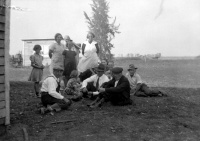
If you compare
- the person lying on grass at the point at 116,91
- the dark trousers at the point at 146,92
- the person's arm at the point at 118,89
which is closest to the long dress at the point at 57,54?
the person lying on grass at the point at 116,91

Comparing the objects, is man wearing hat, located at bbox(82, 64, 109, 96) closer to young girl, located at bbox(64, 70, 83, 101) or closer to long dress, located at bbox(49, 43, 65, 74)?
young girl, located at bbox(64, 70, 83, 101)

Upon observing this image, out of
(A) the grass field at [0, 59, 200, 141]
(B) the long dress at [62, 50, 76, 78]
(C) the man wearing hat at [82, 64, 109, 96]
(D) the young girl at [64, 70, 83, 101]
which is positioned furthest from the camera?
(B) the long dress at [62, 50, 76, 78]

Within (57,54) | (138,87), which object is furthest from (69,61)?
(138,87)

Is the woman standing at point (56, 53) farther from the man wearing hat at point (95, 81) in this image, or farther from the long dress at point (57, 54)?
the man wearing hat at point (95, 81)

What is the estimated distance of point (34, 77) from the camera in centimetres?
782

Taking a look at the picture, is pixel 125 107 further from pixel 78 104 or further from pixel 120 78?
pixel 78 104

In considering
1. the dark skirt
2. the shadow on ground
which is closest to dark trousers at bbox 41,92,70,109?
the shadow on ground

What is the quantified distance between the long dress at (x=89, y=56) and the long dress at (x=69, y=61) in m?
0.30

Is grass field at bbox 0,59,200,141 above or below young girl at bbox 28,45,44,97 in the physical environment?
below

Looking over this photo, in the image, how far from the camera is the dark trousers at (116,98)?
6648mm

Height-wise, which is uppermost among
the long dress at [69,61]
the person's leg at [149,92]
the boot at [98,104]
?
the long dress at [69,61]

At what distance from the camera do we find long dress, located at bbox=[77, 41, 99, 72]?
27.4 feet

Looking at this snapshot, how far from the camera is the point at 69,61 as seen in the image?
830 cm

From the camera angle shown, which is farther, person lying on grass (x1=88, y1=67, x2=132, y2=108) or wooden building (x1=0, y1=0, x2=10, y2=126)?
person lying on grass (x1=88, y1=67, x2=132, y2=108)
